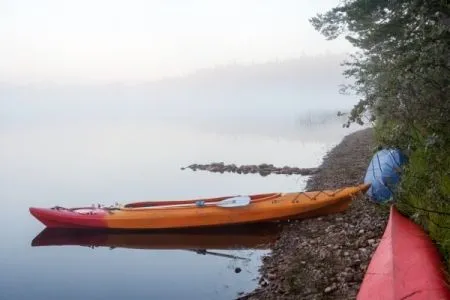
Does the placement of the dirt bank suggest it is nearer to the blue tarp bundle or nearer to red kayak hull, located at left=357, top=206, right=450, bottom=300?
the blue tarp bundle

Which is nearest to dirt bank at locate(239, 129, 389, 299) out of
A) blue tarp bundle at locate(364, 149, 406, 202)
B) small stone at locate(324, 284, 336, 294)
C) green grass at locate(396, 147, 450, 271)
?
small stone at locate(324, 284, 336, 294)

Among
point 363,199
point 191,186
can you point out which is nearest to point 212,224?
point 363,199

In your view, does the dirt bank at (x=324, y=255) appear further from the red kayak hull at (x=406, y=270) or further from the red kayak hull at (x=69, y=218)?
the red kayak hull at (x=69, y=218)

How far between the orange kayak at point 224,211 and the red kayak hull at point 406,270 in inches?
211

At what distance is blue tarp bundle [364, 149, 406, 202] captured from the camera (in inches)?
411

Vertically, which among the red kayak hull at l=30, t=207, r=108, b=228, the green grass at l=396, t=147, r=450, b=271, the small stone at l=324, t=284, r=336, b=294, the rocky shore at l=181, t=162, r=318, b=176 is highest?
the rocky shore at l=181, t=162, r=318, b=176

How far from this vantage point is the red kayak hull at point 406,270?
15.5 ft

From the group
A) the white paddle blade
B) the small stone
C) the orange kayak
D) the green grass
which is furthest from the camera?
the white paddle blade

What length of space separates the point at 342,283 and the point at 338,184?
31.8 ft

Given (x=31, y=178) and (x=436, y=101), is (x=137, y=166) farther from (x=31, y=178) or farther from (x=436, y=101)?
(x=436, y=101)

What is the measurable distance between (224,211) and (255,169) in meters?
13.7

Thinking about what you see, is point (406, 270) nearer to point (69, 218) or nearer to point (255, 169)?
point (69, 218)

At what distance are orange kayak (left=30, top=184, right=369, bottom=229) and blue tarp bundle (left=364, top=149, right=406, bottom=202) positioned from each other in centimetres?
50

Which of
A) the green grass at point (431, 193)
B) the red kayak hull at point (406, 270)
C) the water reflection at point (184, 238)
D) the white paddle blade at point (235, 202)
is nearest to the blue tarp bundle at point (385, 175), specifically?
the green grass at point (431, 193)
